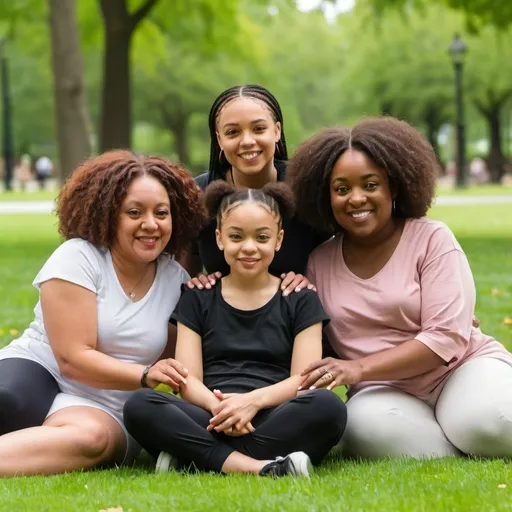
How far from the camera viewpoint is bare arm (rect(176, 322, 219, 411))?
4672 mm

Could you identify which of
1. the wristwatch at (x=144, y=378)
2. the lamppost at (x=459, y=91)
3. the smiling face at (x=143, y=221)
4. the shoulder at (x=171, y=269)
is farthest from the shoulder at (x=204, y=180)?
the lamppost at (x=459, y=91)

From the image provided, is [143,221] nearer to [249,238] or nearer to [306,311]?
[249,238]

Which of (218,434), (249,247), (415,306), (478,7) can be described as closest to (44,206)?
(478,7)

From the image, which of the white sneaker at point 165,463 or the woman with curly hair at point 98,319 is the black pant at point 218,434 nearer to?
the white sneaker at point 165,463

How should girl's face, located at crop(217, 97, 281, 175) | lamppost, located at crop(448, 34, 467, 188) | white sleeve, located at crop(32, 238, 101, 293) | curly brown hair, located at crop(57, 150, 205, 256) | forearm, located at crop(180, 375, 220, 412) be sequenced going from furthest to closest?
lamppost, located at crop(448, 34, 467, 188) < girl's face, located at crop(217, 97, 281, 175) < curly brown hair, located at crop(57, 150, 205, 256) < white sleeve, located at crop(32, 238, 101, 293) < forearm, located at crop(180, 375, 220, 412)

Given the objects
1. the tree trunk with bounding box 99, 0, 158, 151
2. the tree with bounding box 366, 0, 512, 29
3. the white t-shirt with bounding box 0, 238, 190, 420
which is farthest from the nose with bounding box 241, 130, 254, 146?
the tree trunk with bounding box 99, 0, 158, 151

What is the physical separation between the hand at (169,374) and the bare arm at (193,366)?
0.15 feet

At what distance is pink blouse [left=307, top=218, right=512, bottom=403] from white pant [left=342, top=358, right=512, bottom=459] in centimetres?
11

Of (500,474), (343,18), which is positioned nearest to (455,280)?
(500,474)

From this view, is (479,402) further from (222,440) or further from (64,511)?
(64,511)

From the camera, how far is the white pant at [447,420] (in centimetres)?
474

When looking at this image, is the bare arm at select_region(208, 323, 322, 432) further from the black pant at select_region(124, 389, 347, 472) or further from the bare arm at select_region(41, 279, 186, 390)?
the bare arm at select_region(41, 279, 186, 390)

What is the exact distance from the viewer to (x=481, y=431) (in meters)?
4.73

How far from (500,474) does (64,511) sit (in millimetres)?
1666
